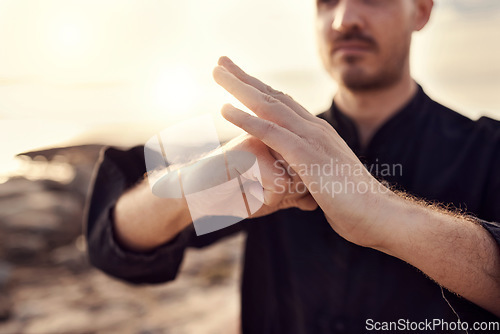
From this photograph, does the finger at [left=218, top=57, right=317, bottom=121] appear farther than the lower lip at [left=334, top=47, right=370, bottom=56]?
No

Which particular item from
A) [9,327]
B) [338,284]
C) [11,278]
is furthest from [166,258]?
[11,278]

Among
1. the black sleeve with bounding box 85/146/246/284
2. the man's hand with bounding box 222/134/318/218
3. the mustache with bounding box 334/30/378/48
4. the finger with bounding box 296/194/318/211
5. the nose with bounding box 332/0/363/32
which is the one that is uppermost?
the nose with bounding box 332/0/363/32

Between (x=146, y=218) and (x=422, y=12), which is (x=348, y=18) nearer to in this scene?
(x=422, y=12)

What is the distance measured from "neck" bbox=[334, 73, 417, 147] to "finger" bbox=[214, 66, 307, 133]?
891mm

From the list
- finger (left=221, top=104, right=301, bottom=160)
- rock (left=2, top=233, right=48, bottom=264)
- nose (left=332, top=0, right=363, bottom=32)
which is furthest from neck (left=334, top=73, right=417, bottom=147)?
rock (left=2, top=233, right=48, bottom=264)

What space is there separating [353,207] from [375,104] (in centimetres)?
104

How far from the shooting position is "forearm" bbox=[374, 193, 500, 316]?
983mm

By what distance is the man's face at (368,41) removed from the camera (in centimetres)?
175

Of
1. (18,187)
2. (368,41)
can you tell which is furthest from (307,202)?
(18,187)

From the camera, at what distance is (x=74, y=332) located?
248 cm

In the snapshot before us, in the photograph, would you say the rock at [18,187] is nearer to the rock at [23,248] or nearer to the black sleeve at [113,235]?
the rock at [23,248]

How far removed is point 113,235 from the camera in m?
1.61

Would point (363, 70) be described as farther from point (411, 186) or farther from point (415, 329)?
point (415, 329)

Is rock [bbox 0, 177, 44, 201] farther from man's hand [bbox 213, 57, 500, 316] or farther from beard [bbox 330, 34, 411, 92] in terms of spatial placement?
man's hand [bbox 213, 57, 500, 316]
